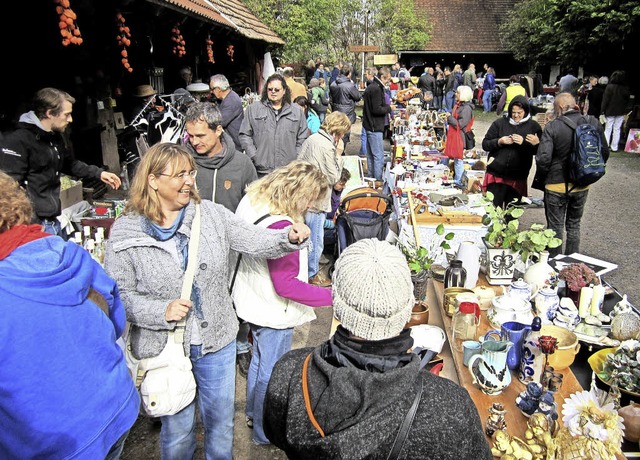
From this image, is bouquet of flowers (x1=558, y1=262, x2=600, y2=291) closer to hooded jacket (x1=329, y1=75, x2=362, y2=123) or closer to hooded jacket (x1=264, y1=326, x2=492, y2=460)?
hooded jacket (x1=264, y1=326, x2=492, y2=460)

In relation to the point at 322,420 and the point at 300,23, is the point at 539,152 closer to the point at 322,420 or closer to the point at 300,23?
the point at 322,420

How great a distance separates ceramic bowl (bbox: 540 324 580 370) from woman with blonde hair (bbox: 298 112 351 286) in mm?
2712

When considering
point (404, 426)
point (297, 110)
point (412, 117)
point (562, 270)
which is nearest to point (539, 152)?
point (562, 270)

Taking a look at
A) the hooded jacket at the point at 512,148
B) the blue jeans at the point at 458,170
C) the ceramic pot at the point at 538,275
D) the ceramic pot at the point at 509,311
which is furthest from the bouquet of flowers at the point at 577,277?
the blue jeans at the point at 458,170

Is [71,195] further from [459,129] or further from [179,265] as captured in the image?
[459,129]

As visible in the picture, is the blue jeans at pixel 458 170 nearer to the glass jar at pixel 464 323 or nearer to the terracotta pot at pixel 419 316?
the terracotta pot at pixel 419 316

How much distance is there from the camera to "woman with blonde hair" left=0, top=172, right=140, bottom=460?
1.46 metres

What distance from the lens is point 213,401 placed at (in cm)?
237

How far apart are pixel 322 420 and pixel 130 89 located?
8.41m

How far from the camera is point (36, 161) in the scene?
3604 millimetres

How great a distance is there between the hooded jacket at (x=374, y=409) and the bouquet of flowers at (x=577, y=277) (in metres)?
1.92

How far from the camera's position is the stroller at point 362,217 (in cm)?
491

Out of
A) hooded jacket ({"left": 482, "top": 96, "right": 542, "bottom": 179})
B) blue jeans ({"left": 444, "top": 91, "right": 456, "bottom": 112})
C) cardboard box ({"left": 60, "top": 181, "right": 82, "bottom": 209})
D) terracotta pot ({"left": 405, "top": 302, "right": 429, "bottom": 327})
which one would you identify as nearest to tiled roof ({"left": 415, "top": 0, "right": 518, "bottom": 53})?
blue jeans ({"left": 444, "top": 91, "right": 456, "bottom": 112})

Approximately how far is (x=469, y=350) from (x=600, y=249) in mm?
4686
